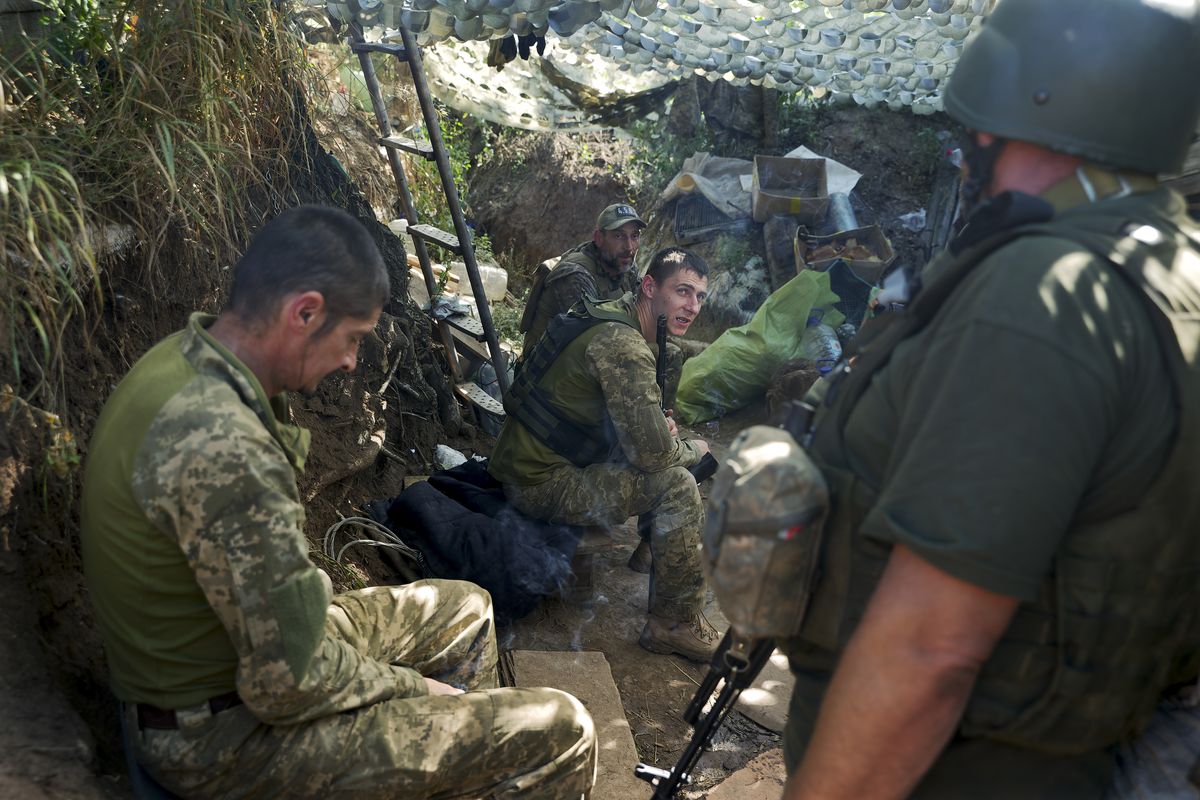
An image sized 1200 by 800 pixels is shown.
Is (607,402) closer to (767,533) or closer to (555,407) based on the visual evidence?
(555,407)

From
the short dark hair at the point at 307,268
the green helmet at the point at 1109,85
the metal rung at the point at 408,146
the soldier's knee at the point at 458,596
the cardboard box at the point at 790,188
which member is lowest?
the cardboard box at the point at 790,188

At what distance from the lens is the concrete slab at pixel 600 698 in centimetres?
304

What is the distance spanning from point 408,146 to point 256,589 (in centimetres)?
357

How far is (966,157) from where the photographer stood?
4.81 ft

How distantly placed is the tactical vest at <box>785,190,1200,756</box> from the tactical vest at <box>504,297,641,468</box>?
272 centimetres

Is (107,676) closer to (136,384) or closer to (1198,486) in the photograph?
(136,384)

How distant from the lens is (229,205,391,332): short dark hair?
2000mm

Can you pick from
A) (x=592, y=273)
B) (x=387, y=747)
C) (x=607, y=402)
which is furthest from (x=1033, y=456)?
(x=592, y=273)

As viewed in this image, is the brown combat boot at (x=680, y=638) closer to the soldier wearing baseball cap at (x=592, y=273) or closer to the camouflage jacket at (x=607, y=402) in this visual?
the camouflage jacket at (x=607, y=402)

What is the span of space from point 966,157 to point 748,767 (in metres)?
2.41

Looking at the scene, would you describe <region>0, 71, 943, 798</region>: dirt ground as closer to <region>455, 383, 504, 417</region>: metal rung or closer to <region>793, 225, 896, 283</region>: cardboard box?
<region>455, 383, 504, 417</region>: metal rung

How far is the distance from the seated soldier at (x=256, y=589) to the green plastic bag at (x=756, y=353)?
15.0ft

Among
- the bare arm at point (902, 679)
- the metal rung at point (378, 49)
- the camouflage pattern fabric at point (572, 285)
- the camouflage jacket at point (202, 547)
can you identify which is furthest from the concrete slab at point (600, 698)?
the metal rung at point (378, 49)

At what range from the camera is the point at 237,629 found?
1837 mm
